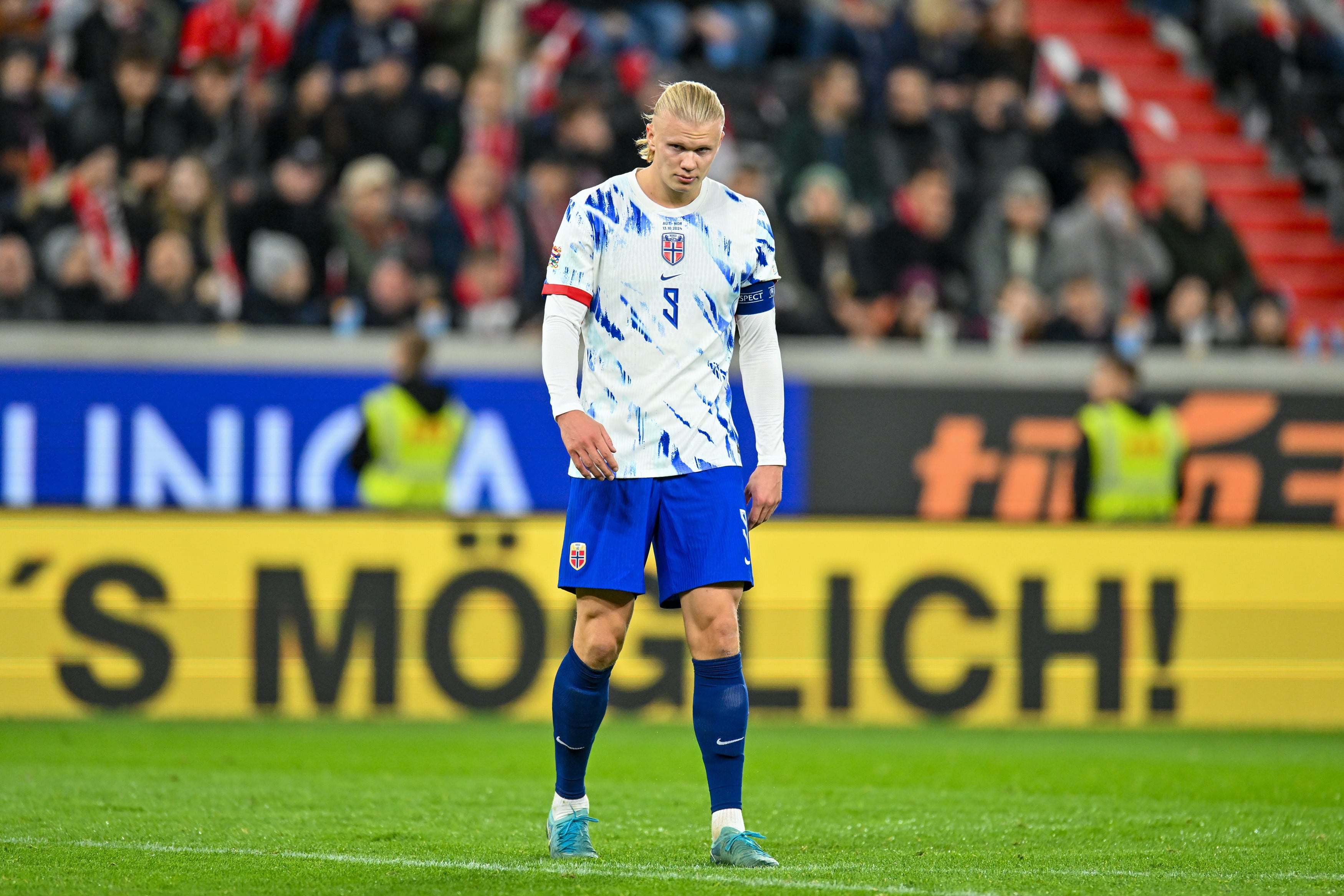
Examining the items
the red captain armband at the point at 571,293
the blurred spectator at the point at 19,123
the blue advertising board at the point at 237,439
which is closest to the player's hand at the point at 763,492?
the red captain armband at the point at 571,293

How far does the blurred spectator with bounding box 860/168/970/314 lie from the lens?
44.0 ft

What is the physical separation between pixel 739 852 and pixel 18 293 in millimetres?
8083

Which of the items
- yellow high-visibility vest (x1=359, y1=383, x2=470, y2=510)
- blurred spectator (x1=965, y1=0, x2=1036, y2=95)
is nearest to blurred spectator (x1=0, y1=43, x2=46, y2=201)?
yellow high-visibility vest (x1=359, y1=383, x2=470, y2=510)

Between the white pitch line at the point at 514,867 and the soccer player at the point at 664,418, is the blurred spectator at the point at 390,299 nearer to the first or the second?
the white pitch line at the point at 514,867

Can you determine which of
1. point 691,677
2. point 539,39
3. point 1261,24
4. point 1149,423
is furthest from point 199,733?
point 1261,24

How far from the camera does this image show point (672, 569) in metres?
5.05

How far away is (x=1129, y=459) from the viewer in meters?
11.0

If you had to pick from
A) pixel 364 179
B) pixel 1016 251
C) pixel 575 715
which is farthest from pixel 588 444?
pixel 1016 251

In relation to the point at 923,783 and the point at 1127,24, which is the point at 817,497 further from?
the point at 1127,24

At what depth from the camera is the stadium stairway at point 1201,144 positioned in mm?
16359

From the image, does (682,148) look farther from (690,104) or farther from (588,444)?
(588,444)

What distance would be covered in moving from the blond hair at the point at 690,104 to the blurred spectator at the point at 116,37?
28.6 feet

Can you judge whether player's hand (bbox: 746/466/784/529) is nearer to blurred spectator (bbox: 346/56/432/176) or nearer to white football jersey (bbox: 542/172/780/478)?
white football jersey (bbox: 542/172/780/478)

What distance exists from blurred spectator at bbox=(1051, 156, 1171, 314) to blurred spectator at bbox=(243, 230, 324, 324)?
5.42 metres
